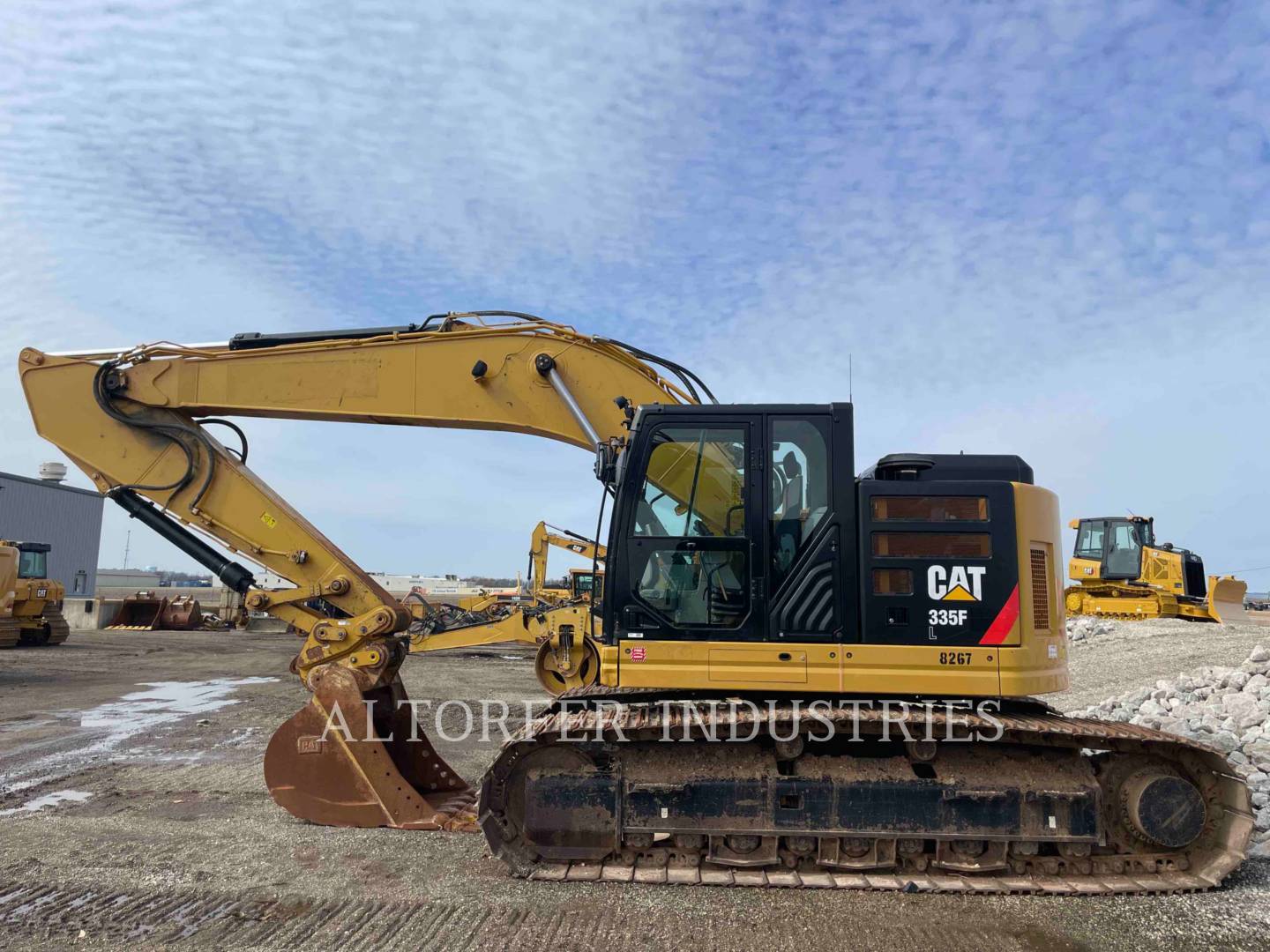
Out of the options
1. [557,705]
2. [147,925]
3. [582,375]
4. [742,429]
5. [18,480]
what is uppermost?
[18,480]

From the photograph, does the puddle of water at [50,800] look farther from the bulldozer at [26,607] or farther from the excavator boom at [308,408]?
the bulldozer at [26,607]

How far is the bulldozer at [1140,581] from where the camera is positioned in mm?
24141

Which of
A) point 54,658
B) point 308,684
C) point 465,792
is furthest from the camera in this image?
point 54,658

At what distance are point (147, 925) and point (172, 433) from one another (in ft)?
13.1

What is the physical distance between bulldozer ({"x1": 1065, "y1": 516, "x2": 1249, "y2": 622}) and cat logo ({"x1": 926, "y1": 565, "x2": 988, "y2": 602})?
21.4 metres

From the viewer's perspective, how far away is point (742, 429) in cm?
581

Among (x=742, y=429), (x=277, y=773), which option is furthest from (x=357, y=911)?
(x=742, y=429)

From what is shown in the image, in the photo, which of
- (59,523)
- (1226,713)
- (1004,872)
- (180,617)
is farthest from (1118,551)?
(59,523)

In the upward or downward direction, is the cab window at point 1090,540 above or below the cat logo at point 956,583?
above

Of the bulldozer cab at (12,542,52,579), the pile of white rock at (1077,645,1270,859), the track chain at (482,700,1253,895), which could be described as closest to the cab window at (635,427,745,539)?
the track chain at (482,700,1253,895)

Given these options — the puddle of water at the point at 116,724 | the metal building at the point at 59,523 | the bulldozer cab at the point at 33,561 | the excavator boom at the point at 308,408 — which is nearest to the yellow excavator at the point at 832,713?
the excavator boom at the point at 308,408

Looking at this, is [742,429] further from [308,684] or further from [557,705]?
[308,684]

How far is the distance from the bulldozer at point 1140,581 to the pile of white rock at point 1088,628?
1643 mm

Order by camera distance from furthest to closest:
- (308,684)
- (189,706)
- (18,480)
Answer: (18,480) < (189,706) < (308,684)
